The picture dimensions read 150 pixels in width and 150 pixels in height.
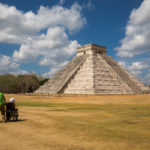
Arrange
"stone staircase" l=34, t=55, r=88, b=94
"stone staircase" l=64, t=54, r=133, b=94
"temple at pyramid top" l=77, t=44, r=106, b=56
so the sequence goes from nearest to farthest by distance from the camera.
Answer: "stone staircase" l=64, t=54, r=133, b=94
"stone staircase" l=34, t=55, r=88, b=94
"temple at pyramid top" l=77, t=44, r=106, b=56

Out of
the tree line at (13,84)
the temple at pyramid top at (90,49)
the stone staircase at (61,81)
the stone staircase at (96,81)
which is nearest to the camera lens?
the stone staircase at (96,81)

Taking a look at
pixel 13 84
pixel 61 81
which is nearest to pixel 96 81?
pixel 61 81

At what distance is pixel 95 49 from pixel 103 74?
1312cm

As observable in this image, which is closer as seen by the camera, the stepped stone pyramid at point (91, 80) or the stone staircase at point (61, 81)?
the stepped stone pyramid at point (91, 80)

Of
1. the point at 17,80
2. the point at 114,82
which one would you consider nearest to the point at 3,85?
the point at 17,80

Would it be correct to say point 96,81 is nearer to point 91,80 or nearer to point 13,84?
point 91,80

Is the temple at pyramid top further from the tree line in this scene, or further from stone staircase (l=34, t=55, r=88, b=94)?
the tree line

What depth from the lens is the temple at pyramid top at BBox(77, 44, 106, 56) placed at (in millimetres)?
56184

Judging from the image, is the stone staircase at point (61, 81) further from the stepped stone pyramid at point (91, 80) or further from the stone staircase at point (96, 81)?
the stone staircase at point (96, 81)

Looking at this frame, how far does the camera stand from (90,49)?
184 feet

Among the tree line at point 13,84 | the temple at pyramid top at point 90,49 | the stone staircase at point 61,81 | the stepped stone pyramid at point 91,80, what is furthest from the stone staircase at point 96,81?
the tree line at point 13,84

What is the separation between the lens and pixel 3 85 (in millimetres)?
63125

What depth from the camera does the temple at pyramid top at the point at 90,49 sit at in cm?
5618

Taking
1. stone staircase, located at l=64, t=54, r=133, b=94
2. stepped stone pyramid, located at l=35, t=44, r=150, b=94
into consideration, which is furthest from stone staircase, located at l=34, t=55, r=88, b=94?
stone staircase, located at l=64, t=54, r=133, b=94
